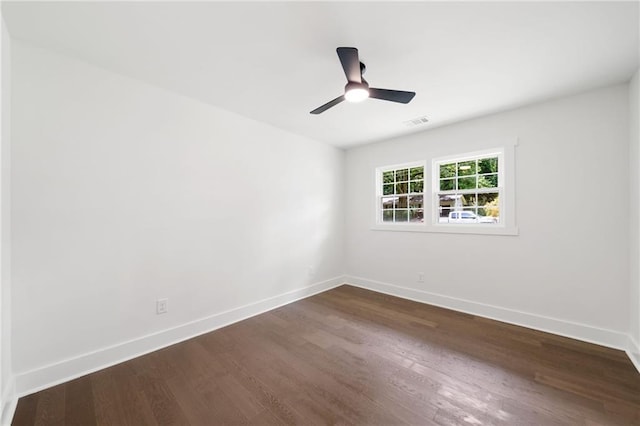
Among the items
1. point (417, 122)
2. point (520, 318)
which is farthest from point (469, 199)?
point (520, 318)

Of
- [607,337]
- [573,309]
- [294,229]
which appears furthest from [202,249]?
[607,337]

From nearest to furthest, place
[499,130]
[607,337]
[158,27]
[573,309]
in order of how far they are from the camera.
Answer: [158,27]
[607,337]
[573,309]
[499,130]

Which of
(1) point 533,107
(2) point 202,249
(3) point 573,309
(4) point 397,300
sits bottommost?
(4) point 397,300

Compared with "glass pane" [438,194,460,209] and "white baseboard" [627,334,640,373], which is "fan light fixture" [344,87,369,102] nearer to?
"glass pane" [438,194,460,209]

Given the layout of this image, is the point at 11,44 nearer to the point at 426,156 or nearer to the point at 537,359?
the point at 426,156

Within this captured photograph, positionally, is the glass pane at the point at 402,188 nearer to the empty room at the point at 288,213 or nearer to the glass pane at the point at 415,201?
the glass pane at the point at 415,201

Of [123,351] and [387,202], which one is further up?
[387,202]

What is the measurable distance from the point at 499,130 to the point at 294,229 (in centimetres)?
304

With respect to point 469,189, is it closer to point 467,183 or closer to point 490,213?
point 467,183

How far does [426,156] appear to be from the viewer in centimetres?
373

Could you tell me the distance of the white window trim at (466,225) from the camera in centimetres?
299

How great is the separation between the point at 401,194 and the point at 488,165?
128 centimetres

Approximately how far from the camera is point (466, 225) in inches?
132

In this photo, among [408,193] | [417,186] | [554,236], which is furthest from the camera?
[408,193]
